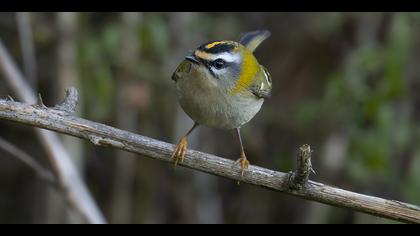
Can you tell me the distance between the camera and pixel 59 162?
3.93 metres

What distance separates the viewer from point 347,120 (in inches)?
194

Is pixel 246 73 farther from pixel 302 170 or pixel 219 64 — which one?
pixel 302 170

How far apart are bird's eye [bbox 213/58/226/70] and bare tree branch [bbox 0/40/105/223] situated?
48.4 inches

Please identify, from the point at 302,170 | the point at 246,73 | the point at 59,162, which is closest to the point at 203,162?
the point at 302,170

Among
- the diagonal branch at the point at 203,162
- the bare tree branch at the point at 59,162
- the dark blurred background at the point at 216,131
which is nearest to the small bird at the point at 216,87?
the diagonal branch at the point at 203,162

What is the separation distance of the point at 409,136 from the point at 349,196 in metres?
2.63

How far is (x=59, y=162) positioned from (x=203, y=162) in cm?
150

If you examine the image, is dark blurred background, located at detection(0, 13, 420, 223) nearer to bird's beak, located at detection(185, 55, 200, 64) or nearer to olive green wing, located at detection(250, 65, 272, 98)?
olive green wing, located at detection(250, 65, 272, 98)

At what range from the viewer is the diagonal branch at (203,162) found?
2.65 meters

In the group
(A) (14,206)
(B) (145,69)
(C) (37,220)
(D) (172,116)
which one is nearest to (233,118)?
(B) (145,69)

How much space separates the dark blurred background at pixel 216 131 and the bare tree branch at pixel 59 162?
19.5 inches

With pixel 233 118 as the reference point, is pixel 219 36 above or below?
above

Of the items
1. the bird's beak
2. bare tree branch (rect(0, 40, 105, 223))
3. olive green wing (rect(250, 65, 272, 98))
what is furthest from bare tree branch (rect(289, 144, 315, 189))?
bare tree branch (rect(0, 40, 105, 223))
